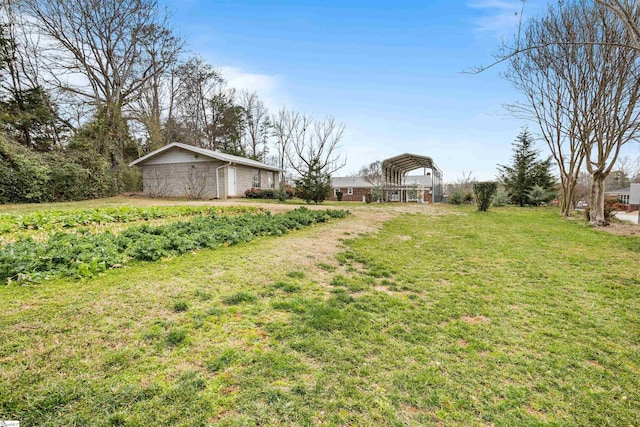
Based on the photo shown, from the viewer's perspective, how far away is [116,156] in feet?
62.1

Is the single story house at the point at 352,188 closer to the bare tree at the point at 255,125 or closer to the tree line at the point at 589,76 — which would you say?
the bare tree at the point at 255,125

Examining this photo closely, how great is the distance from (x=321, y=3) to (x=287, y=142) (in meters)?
22.0

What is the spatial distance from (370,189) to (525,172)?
13804mm

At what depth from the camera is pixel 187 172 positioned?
18.6 metres

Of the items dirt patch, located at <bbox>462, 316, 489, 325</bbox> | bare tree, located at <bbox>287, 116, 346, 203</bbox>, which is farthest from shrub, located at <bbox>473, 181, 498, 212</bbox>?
dirt patch, located at <bbox>462, 316, 489, 325</bbox>

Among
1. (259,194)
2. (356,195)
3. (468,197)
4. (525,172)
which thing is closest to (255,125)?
(356,195)

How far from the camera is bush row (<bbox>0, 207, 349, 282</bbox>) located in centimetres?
345

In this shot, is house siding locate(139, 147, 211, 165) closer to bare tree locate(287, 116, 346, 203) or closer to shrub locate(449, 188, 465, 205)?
bare tree locate(287, 116, 346, 203)

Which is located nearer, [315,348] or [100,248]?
[315,348]

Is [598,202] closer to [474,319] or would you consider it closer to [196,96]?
[474,319]

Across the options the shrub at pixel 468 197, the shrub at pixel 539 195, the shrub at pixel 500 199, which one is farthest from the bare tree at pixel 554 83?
the shrub at pixel 468 197

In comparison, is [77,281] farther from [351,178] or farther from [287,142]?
[351,178]

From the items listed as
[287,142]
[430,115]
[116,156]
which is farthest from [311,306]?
[287,142]

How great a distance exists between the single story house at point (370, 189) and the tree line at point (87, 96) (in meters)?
8.35
